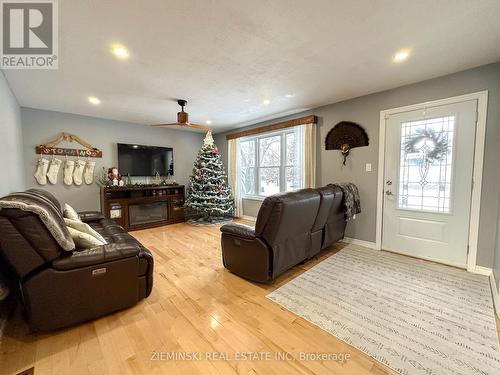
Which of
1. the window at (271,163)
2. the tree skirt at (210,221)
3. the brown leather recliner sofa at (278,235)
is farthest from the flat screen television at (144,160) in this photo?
the brown leather recliner sofa at (278,235)

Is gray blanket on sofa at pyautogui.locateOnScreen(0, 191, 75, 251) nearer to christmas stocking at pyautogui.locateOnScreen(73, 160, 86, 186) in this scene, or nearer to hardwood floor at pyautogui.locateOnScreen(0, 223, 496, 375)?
hardwood floor at pyautogui.locateOnScreen(0, 223, 496, 375)

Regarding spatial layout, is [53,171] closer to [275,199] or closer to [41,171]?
[41,171]

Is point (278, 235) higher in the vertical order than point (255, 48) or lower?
lower

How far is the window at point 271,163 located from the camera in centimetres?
433

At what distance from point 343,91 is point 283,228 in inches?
95.0

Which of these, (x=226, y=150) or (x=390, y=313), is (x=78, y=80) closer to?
(x=226, y=150)

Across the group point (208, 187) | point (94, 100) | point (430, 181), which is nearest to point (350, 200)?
point (430, 181)

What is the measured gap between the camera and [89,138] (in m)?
4.41

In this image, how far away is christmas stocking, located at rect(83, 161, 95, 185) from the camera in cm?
436

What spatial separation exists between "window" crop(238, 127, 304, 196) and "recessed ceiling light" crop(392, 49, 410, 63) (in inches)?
77.9

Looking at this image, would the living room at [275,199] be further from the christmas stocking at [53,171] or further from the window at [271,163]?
the window at [271,163]

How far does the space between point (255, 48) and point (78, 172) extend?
14.1ft

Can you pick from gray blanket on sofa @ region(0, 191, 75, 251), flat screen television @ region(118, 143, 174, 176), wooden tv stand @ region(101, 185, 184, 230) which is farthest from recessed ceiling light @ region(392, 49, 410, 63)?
flat screen television @ region(118, 143, 174, 176)

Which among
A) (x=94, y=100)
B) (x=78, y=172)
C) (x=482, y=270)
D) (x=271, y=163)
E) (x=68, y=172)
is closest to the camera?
(x=482, y=270)
